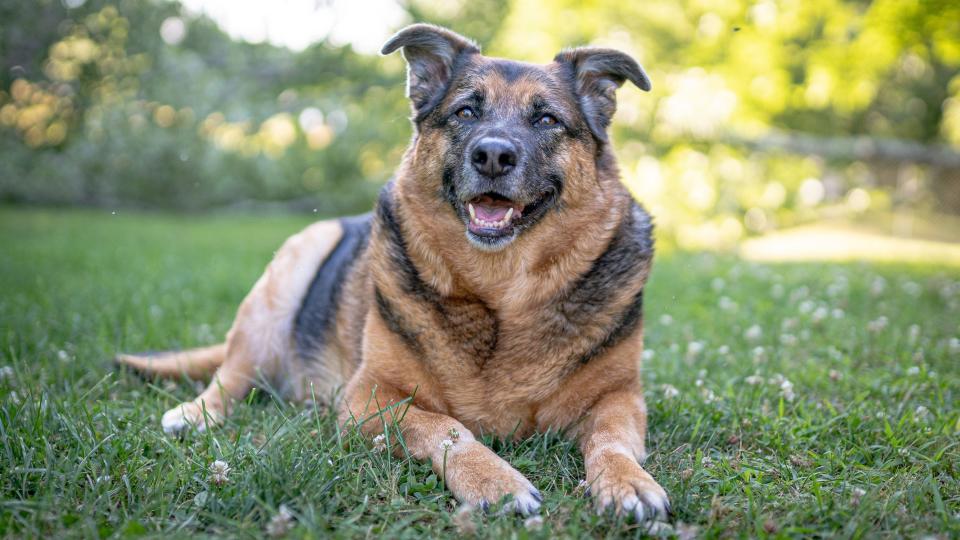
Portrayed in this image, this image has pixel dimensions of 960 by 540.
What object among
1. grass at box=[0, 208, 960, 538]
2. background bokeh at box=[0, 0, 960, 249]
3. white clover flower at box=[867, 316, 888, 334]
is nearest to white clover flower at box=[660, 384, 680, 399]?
grass at box=[0, 208, 960, 538]

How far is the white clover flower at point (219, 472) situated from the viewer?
106 inches

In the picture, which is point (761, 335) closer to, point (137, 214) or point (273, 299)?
point (273, 299)

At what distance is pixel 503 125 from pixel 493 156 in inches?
13.4

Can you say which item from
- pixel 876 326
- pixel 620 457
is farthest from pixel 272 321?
pixel 876 326

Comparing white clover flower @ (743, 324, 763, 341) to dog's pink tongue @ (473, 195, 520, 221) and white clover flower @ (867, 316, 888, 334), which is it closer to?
white clover flower @ (867, 316, 888, 334)

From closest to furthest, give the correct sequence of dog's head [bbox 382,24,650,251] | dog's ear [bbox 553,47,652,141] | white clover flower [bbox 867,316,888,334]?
1. dog's head [bbox 382,24,650,251]
2. dog's ear [bbox 553,47,652,141]
3. white clover flower [bbox 867,316,888,334]

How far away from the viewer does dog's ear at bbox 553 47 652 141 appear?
13.1ft

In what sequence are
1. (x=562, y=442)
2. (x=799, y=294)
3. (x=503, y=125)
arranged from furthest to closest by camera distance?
(x=799, y=294), (x=503, y=125), (x=562, y=442)

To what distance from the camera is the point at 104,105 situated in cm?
1503

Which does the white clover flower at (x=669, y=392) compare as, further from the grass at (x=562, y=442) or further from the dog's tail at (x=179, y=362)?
the dog's tail at (x=179, y=362)

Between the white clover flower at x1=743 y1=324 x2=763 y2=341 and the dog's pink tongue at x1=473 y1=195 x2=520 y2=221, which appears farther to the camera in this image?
the white clover flower at x1=743 y1=324 x2=763 y2=341

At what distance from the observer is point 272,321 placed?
471 cm

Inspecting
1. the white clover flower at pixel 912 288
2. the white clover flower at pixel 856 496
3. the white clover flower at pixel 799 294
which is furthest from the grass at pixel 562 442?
the white clover flower at pixel 912 288

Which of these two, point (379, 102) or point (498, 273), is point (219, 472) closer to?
point (498, 273)
